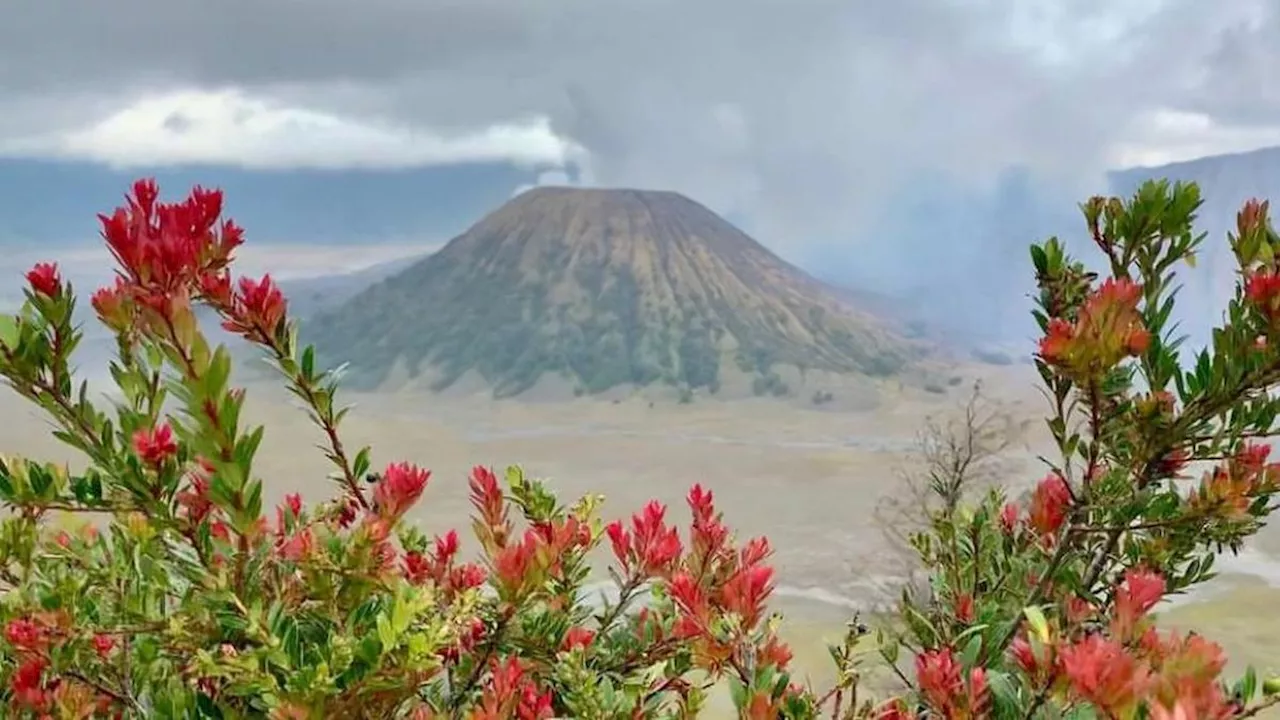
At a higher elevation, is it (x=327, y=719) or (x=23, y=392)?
(x=23, y=392)

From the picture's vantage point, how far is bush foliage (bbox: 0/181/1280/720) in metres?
0.48

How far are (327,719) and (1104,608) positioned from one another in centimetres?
48

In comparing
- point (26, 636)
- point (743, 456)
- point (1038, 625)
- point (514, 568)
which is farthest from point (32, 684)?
point (743, 456)

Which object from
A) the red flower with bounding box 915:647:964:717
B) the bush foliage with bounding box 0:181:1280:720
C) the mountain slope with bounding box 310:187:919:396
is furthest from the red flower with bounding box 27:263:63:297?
the mountain slope with bounding box 310:187:919:396

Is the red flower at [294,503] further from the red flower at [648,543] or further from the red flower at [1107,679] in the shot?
the red flower at [1107,679]

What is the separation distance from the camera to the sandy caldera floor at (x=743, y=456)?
295 inches

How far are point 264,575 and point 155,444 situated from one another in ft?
0.40

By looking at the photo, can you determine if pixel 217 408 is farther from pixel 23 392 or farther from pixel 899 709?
pixel 899 709

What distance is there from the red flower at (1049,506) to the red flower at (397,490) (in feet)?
1.38

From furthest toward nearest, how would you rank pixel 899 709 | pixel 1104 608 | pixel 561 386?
pixel 561 386 → pixel 1104 608 → pixel 899 709

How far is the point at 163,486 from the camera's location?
0.49 metres

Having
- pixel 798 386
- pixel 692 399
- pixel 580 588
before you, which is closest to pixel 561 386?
pixel 692 399

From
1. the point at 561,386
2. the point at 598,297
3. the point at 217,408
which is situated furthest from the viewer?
the point at 598,297

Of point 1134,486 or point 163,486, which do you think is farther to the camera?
point 1134,486
